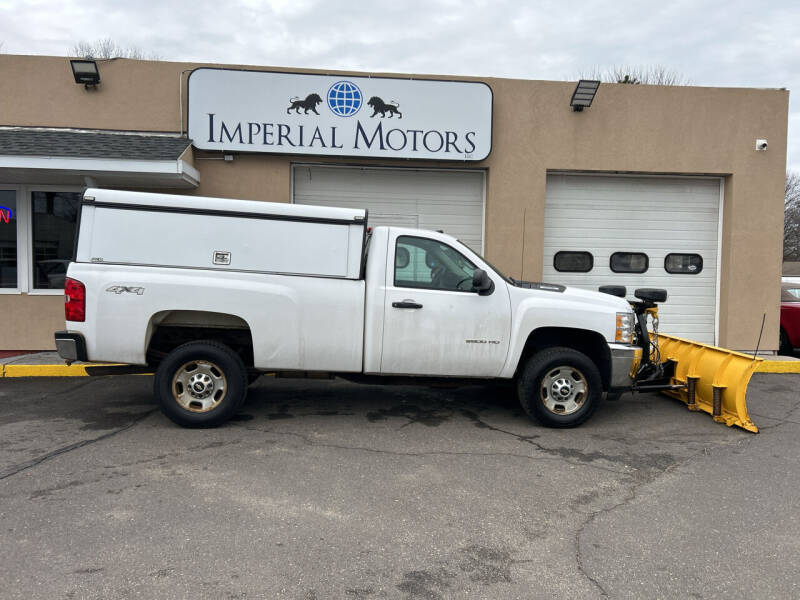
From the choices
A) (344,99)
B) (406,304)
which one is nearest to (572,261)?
(344,99)

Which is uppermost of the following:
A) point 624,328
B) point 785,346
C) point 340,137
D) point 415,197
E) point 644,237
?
point 340,137

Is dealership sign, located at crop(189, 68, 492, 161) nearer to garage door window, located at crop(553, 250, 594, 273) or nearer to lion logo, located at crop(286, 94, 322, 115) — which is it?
lion logo, located at crop(286, 94, 322, 115)

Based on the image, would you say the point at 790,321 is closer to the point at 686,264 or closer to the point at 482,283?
the point at 686,264

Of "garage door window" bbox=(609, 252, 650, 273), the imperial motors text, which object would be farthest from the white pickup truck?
"garage door window" bbox=(609, 252, 650, 273)

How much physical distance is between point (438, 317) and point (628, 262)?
6329mm

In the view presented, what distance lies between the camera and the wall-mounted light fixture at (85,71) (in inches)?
376

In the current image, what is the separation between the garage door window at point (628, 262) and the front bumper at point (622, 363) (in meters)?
5.02

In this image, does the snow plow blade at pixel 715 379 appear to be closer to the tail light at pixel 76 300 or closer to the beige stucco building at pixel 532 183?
the beige stucco building at pixel 532 183

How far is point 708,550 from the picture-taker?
11.7ft

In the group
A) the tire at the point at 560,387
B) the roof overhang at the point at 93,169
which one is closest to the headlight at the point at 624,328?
the tire at the point at 560,387

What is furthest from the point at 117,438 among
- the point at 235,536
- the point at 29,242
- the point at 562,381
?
the point at 29,242

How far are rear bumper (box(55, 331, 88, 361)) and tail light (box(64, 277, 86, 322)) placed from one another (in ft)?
0.52

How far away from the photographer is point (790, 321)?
11.3 metres

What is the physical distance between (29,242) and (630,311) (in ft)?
30.8
